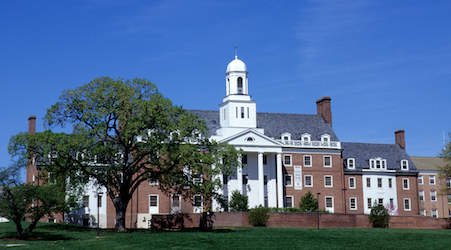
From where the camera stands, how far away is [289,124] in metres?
82.1

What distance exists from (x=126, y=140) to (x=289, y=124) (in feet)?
135

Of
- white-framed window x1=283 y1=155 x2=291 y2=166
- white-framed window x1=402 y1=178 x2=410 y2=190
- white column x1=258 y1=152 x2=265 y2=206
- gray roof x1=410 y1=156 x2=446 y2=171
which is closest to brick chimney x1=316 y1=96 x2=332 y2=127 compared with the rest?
white-framed window x1=283 y1=155 x2=291 y2=166

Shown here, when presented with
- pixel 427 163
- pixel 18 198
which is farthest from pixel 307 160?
pixel 18 198

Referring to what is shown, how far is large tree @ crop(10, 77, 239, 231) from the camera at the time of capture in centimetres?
4381

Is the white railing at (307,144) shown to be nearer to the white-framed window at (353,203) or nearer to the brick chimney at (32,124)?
the white-framed window at (353,203)

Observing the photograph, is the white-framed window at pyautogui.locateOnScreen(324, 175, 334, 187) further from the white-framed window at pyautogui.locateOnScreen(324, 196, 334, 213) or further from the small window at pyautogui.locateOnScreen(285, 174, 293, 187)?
the small window at pyautogui.locateOnScreen(285, 174, 293, 187)

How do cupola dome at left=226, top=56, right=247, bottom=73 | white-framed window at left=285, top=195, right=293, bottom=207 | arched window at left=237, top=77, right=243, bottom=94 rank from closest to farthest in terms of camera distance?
white-framed window at left=285, top=195, right=293, bottom=207, cupola dome at left=226, top=56, right=247, bottom=73, arched window at left=237, top=77, right=243, bottom=94

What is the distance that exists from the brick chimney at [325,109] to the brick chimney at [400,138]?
13.6 m

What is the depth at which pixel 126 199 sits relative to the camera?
47.4m

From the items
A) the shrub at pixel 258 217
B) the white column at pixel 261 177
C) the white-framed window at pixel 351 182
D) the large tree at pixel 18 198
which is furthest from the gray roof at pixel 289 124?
the large tree at pixel 18 198

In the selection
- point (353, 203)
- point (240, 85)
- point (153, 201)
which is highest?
point (240, 85)

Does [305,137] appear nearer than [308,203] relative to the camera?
No

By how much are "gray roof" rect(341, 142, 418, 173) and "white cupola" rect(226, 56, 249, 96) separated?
1978 centimetres

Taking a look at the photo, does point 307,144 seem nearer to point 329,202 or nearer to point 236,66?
point 329,202
